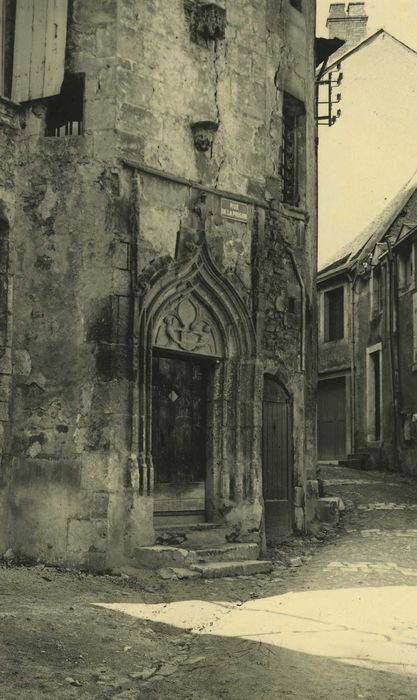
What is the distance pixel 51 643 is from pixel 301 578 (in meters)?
4.10

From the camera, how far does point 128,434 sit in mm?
9977

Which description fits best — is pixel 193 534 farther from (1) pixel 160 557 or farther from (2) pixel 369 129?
(2) pixel 369 129

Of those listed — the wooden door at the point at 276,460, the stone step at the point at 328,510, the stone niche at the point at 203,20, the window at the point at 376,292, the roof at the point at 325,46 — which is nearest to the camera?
the stone niche at the point at 203,20

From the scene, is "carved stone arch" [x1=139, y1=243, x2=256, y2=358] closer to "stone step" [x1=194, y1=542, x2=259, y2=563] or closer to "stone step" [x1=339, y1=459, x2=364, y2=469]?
"stone step" [x1=194, y1=542, x2=259, y2=563]

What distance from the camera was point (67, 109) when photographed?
10.8 meters

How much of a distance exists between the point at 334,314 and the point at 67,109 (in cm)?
1628

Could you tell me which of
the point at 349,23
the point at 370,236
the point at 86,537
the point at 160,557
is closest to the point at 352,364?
the point at 370,236

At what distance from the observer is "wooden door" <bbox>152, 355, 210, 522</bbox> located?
10961 mm

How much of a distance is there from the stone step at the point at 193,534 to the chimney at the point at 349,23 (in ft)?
66.4

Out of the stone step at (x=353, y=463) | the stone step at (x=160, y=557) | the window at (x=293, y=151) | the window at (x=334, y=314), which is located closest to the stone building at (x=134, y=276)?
the stone step at (x=160, y=557)

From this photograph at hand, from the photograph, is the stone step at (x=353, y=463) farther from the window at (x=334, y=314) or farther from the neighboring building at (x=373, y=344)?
the window at (x=334, y=314)

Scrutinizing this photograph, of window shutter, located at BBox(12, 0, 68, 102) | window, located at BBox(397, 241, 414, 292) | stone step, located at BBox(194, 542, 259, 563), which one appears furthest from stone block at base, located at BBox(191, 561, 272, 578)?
window, located at BBox(397, 241, 414, 292)

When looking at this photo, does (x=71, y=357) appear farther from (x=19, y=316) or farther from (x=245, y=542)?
(x=245, y=542)

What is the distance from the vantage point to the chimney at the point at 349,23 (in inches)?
1083
